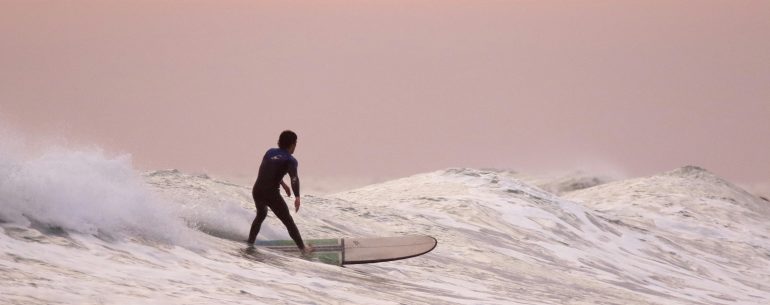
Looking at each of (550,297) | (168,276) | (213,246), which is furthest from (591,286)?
(168,276)

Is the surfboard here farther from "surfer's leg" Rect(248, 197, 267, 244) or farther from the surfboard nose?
"surfer's leg" Rect(248, 197, 267, 244)

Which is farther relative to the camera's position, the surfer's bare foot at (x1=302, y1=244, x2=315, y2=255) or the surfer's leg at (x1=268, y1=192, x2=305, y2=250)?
the surfer's bare foot at (x1=302, y1=244, x2=315, y2=255)

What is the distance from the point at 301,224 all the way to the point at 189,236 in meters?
10.3

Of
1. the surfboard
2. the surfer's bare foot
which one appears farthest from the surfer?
the surfboard

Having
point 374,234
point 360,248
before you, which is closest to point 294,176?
point 360,248

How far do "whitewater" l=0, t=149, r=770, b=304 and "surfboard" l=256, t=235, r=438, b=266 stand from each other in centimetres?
28

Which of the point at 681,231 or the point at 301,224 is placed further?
the point at 681,231

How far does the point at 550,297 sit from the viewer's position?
86.3 feet

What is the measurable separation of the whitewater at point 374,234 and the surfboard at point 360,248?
11.2 inches

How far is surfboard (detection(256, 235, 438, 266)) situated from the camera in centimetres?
2072

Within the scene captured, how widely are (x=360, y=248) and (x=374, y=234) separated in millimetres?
10418

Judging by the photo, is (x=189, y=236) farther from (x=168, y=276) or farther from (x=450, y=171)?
(x=450, y=171)

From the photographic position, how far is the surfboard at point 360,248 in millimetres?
20719

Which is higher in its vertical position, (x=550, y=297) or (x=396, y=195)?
(x=396, y=195)
